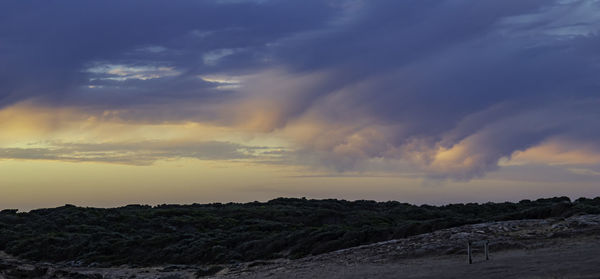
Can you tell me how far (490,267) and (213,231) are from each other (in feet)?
99.7

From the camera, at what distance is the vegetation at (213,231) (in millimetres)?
34781

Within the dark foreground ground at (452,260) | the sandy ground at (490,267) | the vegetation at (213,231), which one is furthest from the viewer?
the vegetation at (213,231)

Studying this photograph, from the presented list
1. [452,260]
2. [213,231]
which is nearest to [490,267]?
[452,260]

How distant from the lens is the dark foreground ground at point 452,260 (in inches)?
887

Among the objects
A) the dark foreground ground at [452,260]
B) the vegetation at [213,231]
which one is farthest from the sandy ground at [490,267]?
the vegetation at [213,231]

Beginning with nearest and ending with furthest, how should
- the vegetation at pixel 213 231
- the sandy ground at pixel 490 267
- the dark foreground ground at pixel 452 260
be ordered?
the sandy ground at pixel 490 267, the dark foreground ground at pixel 452 260, the vegetation at pixel 213 231

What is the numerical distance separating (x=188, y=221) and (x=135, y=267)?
18.1 meters

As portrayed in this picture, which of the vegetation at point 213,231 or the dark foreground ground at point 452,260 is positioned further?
the vegetation at point 213,231

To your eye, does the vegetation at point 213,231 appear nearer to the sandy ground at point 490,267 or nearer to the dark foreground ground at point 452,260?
the dark foreground ground at point 452,260

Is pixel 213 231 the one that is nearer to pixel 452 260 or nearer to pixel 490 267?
pixel 452 260

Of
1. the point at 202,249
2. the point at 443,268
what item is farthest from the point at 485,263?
the point at 202,249

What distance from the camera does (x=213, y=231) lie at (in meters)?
50.0

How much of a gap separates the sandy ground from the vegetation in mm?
6129

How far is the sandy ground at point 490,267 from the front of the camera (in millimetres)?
21328
